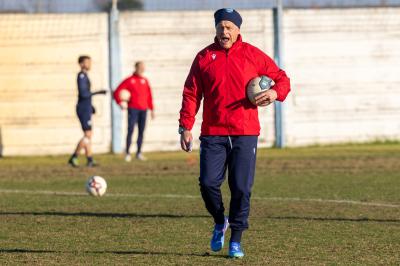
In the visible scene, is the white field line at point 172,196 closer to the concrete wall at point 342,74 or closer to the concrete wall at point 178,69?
the concrete wall at point 178,69

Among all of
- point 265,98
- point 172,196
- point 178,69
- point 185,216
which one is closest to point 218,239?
point 265,98

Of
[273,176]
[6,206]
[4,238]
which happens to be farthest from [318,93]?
[4,238]

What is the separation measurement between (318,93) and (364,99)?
1.30m

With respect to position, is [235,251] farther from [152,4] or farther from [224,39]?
[152,4]

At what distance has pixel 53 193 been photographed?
17.9 meters

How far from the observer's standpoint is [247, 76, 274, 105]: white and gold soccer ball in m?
10.1

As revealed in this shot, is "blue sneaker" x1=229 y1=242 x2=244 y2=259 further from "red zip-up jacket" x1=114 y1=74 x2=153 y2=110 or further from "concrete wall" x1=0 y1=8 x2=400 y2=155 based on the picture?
"concrete wall" x1=0 y1=8 x2=400 y2=155

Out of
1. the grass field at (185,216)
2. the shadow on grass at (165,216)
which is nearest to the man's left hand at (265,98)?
the grass field at (185,216)

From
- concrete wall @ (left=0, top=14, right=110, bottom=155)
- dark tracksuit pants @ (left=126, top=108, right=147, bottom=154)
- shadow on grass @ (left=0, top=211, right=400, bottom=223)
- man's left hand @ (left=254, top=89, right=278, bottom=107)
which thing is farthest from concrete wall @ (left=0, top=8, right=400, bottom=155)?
man's left hand @ (left=254, top=89, right=278, bottom=107)

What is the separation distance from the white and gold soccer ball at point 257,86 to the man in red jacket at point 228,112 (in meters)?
0.06

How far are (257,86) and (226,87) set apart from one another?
29 centimetres

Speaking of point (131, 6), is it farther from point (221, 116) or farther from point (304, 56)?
point (221, 116)

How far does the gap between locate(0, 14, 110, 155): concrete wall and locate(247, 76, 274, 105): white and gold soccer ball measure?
19428mm

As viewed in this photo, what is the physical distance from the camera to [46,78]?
1152 inches
